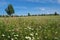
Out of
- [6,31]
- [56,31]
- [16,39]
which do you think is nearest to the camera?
[16,39]

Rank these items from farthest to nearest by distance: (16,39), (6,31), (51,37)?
Result: 1. (51,37)
2. (6,31)
3. (16,39)

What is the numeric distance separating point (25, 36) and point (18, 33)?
266 mm

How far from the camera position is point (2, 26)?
6.49m

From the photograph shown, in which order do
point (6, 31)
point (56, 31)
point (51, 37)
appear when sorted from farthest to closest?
point (56, 31)
point (51, 37)
point (6, 31)

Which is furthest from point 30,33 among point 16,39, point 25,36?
point 16,39

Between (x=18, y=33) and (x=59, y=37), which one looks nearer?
(x=18, y=33)

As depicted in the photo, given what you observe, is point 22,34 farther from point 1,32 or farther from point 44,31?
point 44,31

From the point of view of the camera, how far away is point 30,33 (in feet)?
20.0

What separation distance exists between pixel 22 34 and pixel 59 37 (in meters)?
1.51

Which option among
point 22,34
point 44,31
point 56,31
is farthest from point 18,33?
point 56,31

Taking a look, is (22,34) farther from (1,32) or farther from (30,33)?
(1,32)

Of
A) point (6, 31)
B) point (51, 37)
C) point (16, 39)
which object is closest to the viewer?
point (16, 39)

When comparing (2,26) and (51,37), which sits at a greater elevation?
(2,26)

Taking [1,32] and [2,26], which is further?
[2,26]
